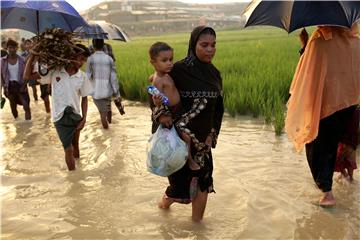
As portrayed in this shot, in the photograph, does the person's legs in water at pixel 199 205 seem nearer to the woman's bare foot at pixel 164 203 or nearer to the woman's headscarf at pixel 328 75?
the woman's bare foot at pixel 164 203

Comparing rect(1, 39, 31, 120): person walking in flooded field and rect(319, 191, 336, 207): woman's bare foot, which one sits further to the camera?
rect(1, 39, 31, 120): person walking in flooded field

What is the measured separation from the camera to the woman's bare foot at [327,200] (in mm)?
3387

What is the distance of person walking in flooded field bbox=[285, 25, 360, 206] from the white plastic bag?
114cm

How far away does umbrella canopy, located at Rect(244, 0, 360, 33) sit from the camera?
2867 millimetres

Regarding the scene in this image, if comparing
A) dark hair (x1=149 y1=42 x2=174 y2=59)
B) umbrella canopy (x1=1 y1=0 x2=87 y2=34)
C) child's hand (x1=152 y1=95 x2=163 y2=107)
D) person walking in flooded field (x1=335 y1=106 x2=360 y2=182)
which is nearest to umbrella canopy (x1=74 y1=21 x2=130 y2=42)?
Answer: umbrella canopy (x1=1 y1=0 x2=87 y2=34)

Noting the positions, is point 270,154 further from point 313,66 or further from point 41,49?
point 41,49

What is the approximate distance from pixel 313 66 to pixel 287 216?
1.14 metres

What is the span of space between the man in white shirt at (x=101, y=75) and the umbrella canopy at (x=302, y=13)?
3.19m

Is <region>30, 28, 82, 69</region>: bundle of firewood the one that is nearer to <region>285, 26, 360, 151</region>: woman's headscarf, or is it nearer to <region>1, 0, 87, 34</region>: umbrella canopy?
<region>1, 0, 87, 34</region>: umbrella canopy

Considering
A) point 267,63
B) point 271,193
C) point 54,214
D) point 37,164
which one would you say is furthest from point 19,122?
point 267,63

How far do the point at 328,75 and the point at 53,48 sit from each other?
2.46 m

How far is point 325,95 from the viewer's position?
10.9ft

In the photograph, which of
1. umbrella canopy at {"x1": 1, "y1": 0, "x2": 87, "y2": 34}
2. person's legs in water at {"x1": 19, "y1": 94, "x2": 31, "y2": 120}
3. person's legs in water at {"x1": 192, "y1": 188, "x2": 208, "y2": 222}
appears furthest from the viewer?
person's legs in water at {"x1": 19, "y1": 94, "x2": 31, "y2": 120}

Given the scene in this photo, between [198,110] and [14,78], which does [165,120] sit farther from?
[14,78]
